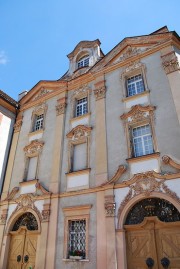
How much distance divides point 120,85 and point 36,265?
9198 millimetres

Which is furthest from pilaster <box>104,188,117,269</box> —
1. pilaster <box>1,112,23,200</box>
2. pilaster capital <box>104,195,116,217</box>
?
pilaster <box>1,112,23,200</box>

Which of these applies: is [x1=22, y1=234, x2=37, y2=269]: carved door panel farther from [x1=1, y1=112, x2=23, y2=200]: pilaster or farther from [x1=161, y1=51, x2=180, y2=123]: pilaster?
[x1=161, y1=51, x2=180, y2=123]: pilaster

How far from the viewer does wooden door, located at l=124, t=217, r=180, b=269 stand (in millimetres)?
7520

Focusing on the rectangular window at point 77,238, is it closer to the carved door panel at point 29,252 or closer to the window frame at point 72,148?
the carved door panel at point 29,252

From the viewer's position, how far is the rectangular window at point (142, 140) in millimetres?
9621

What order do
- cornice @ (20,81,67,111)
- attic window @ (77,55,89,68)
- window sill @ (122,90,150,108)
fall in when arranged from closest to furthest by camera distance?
window sill @ (122,90,150,108), cornice @ (20,81,67,111), attic window @ (77,55,89,68)

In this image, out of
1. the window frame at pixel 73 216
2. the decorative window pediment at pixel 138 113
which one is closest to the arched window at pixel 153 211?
the window frame at pixel 73 216

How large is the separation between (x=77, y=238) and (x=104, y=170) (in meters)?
2.99

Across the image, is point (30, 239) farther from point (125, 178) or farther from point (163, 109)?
point (163, 109)

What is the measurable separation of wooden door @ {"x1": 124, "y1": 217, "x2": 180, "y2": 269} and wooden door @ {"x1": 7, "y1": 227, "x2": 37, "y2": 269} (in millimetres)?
4643

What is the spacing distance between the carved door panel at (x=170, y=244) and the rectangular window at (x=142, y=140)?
9.98 ft

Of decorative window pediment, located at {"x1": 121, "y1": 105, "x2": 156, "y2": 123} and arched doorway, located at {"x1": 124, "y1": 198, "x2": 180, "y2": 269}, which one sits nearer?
arched doorway, located at {"x1": 124, "y1": 198, "x2": 180, "y2": 269}

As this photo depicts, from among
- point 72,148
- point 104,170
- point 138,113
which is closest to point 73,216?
point 104,170

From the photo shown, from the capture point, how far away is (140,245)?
817 centimetres
